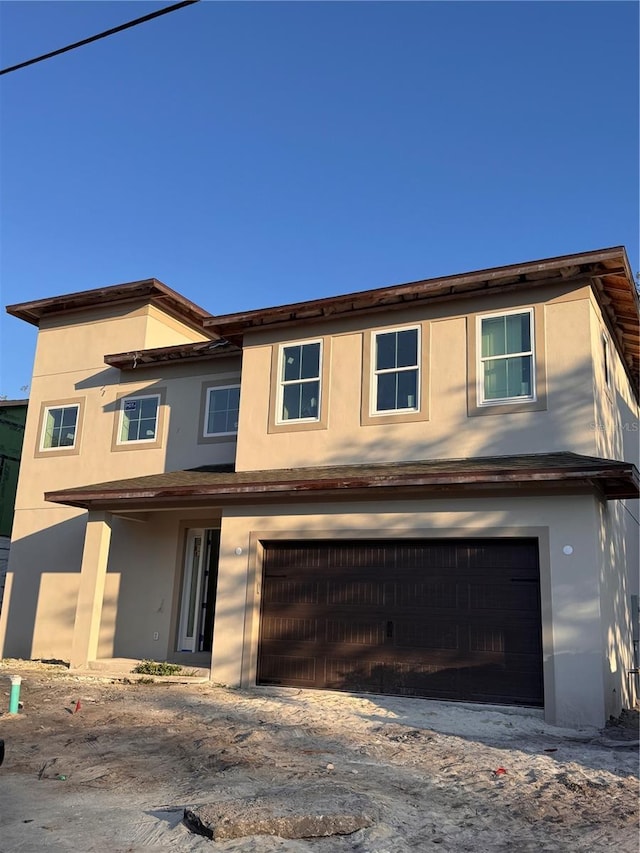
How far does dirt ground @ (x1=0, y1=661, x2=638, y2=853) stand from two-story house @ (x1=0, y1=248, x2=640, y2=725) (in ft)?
3.03

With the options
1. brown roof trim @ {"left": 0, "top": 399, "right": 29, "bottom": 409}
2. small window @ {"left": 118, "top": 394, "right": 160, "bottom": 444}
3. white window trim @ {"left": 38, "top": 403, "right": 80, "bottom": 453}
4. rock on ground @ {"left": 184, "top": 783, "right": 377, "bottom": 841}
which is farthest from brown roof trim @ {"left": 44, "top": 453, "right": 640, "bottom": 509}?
brown roof trim @ {"left": 0, "top": 399, "right": 29, "bottom": 409}

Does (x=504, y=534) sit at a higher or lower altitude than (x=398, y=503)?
lower

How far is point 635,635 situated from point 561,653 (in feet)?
12.8

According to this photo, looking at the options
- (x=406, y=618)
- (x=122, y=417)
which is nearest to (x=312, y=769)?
(x=406, y=618)

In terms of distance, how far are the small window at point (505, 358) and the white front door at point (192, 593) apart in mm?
6879

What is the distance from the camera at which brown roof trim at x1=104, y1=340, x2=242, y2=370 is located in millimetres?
15679

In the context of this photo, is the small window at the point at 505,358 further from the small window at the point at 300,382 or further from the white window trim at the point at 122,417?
the white window trim at the point at 122,417

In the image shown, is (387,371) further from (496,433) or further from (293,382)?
(496,433)

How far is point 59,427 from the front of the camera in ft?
58.5

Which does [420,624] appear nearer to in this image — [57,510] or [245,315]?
[245,315]

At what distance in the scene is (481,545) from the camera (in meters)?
11.2

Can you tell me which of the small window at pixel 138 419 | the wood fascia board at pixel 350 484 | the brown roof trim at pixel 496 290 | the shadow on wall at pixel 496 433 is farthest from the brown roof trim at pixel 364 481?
the brown roof trim at pixel 496 290

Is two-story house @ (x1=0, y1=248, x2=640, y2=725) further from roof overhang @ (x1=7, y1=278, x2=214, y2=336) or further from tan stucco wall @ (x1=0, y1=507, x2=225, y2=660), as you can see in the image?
roof overhang @ (x1=7, y1=278, x2=214, y2=336)

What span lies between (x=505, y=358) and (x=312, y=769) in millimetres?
7287
